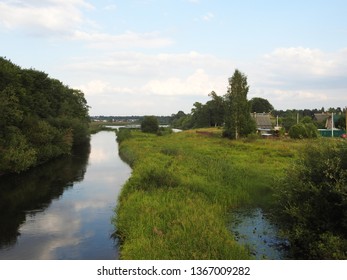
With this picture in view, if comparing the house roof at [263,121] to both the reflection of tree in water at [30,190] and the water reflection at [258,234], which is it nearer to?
the reflection of tree in water at [30,190]

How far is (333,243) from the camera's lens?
13.7 m

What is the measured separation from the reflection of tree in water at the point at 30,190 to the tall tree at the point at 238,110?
29.8 m

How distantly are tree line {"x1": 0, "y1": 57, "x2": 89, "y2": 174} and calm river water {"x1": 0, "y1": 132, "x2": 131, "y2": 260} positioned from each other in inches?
111

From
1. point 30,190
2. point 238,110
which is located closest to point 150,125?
point 238,110

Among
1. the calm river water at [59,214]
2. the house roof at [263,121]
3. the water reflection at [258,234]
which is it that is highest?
the house roof at [263,121]

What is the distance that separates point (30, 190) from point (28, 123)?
20778 mm

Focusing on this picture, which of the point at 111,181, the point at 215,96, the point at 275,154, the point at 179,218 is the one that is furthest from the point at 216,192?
the point at 215,96

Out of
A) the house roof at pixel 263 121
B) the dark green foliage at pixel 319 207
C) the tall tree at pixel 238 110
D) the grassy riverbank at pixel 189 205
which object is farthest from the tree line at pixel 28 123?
the house roof at pixel 263 121

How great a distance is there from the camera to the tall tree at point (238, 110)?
227 feet

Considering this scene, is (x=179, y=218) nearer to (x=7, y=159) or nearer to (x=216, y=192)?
(x=216, y=192)

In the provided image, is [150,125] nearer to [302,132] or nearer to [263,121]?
[263,121]

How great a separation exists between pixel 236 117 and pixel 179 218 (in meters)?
52.4

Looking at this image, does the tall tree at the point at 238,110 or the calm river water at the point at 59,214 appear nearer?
the calm river water at the point at 59,214

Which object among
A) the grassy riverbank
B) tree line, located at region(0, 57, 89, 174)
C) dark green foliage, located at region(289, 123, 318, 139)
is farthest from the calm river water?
dark green foliage, located at region(289, 123, 318, 139)
